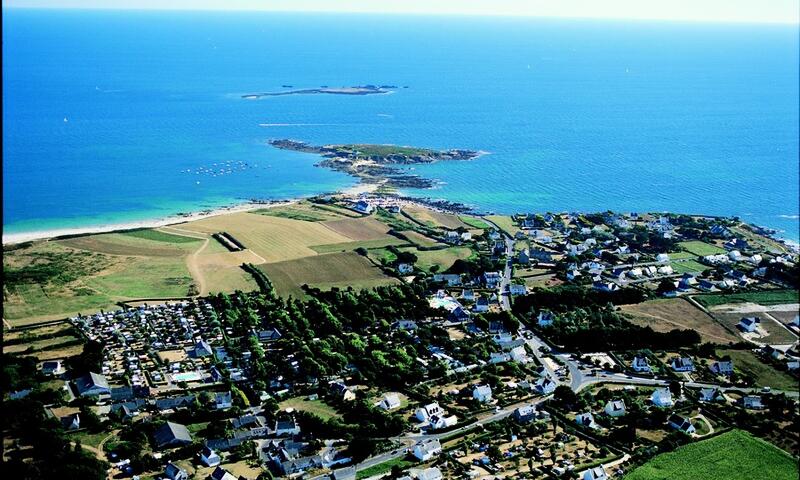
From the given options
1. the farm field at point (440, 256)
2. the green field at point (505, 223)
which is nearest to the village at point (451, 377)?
the farm field at point (440, 256)

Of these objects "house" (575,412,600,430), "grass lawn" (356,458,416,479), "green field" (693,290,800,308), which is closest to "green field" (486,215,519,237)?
"green field" (693,290,800,308)

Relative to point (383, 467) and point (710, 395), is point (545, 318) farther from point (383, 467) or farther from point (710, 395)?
point (383, 467)

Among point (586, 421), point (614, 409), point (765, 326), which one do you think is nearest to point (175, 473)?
point (586, 421)

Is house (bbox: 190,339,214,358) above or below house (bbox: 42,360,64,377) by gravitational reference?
below

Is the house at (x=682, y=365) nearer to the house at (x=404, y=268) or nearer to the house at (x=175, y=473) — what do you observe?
the house at (x=404, y=268)

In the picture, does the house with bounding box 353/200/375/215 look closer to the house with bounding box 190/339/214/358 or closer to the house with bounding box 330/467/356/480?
the house with bounding box 190/339/214/358

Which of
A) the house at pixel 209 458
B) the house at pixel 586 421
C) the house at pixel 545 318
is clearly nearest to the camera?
the house at pixel 209 458
